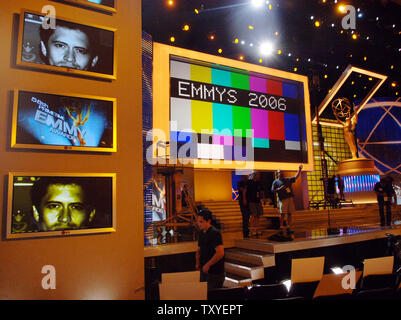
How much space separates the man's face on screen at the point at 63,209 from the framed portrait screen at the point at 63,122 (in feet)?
1.39

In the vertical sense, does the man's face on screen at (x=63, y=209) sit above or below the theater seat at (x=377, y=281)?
above

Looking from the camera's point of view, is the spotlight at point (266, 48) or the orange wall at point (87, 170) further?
the spotlight at point (266, 48)

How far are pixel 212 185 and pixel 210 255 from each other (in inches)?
322

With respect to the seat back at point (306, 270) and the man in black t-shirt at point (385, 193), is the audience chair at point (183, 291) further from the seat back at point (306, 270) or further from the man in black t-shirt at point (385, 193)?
the man in black t-shirt at point (385, 193)

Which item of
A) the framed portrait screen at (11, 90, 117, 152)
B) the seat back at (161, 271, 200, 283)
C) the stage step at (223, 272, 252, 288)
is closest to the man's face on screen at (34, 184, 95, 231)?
the framed portrait screen at (11, 90, 117, 152)

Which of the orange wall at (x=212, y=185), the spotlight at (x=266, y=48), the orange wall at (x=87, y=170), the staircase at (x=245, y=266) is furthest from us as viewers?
the orange wall at (x=212, y=185)

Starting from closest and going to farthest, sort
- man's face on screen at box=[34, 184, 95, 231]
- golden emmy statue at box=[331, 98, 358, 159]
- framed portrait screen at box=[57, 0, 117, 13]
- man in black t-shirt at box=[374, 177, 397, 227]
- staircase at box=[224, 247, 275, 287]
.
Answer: man's face on screen at box=[34, 184, 95, 231] < framed portrait screen at box=[57, 0, 117, 13] < staircase at box=[224, 247, 275, 287] < man in black t-shirt at box=[374, 177, 397, 227] < golden emmy statue at box=[331, 98, 358, 159]

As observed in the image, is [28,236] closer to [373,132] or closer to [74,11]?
[74,11]

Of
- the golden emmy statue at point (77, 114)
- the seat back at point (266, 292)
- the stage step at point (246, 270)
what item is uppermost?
the golden emmy statue at point (77, 114)

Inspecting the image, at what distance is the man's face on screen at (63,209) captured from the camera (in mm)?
2773

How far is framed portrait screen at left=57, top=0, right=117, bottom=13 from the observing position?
3137 millimetres

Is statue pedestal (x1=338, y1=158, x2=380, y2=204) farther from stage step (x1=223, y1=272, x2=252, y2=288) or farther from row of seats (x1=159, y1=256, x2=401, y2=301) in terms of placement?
row of seats (x1=159, y1=256, x2=401, y2=301)

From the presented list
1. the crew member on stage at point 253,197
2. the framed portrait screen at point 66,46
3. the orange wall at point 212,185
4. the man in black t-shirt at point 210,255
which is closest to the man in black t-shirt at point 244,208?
the crew member on stage at point 253,197

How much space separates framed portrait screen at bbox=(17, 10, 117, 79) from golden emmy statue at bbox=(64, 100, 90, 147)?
0.33 metres
